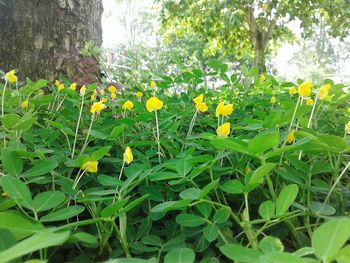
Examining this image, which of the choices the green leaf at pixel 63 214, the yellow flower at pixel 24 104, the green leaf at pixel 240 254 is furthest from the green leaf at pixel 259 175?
the yellow flower at pixel 24 104

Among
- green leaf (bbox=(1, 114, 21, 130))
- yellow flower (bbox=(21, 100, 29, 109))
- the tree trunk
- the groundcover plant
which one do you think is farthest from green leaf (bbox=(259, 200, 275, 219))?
the tree trunk

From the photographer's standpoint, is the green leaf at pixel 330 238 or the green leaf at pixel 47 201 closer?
the green leaf at pixel 330 238

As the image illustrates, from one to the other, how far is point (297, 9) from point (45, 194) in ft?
22.3

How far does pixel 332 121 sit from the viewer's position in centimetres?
105

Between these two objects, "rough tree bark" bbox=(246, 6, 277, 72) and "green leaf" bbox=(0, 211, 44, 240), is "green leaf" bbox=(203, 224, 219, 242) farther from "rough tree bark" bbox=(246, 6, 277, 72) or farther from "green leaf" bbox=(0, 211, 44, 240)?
"rough tree bark" bbox=(246, 6, 277, 72)

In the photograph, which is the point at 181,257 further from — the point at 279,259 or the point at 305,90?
the point at 305,90

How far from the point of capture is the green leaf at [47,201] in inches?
18.9

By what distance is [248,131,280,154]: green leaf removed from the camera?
1.58ft

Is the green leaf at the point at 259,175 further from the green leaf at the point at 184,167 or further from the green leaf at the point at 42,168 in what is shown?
the green leaf at the point at 42,168

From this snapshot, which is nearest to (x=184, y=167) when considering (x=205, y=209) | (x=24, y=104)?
(x=205, y=209)

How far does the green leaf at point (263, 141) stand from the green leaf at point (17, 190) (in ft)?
1.05

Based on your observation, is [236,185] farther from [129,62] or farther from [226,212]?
[129,62]

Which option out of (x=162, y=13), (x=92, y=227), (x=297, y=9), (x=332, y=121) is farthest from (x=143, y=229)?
(x=162, y=13)

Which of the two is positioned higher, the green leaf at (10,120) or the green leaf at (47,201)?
the green leaf at (10,120)
